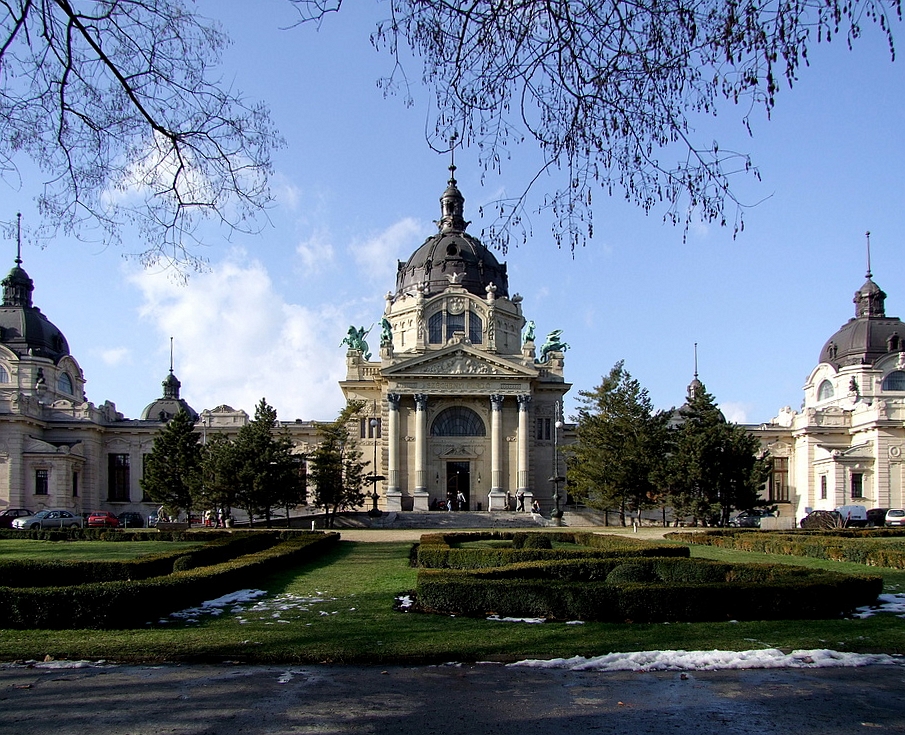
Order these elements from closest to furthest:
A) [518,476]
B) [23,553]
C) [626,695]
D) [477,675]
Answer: [626,695], [477,675], [23,553], [518,476]

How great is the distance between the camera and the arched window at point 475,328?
75.1 m

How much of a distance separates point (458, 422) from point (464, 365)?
15.6 ft

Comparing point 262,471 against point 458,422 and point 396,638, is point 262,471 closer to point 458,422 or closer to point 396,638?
point 458,422

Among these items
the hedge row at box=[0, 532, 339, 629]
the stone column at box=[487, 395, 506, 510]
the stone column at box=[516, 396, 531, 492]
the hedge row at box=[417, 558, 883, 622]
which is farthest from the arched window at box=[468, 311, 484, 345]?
the hedge row at box=[0, 532, 339, 629]

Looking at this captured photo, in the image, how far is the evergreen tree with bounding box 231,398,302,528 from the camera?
171 feet

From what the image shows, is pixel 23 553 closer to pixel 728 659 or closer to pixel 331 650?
pixel 331 650

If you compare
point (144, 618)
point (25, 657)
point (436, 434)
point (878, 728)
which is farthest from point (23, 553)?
point (436, 434)

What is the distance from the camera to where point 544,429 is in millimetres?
72688

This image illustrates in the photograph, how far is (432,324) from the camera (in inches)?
2965

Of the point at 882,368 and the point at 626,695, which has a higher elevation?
the point at 882,368

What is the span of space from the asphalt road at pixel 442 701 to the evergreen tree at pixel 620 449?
44874 millimetres

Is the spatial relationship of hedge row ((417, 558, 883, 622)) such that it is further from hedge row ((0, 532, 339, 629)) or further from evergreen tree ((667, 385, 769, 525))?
evergreen tree ((667, 385, 769, 525))

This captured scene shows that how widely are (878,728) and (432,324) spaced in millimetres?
66634

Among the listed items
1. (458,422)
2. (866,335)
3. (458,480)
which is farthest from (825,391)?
(458,480)
